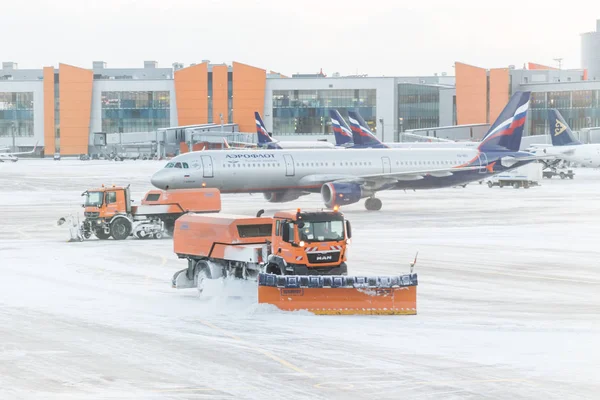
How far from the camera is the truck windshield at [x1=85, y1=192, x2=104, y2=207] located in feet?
151

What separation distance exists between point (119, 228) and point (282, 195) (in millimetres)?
18803

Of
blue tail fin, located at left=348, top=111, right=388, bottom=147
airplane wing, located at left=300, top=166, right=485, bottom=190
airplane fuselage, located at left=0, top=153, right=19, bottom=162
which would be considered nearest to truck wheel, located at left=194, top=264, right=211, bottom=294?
airplane wing, located at left=300, top=166, right=485, bottom=190

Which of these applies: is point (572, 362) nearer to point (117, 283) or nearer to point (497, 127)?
point (117, 283)

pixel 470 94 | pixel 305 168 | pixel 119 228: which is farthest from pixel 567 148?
pixel 119 228

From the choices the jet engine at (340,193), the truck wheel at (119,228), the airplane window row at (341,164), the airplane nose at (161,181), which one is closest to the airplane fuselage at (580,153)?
the airplane window row at (341,164)

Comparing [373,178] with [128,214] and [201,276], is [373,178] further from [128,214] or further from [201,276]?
[201,276]

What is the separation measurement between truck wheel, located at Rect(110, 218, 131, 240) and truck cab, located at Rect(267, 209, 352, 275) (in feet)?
66.6

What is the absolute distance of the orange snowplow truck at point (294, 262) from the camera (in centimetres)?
2531

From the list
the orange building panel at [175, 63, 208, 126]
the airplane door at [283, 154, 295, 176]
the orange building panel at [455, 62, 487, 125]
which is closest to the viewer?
the airplane door at [283, 154, 295, 176]

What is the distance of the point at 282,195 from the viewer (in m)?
62.7

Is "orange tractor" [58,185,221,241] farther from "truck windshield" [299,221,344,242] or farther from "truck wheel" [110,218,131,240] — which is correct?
"truck windshield" [299,221,344,242]

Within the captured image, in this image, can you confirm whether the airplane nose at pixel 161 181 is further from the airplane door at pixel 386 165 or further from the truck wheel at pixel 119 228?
the airplane door at pixel 386 165

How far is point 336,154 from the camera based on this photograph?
6334 cm

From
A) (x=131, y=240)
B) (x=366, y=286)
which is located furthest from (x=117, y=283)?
(x=131, y=240)
